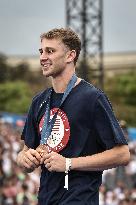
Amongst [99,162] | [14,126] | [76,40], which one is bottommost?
[14,126]

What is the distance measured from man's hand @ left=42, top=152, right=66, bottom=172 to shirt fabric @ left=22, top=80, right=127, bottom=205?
108 millimetres

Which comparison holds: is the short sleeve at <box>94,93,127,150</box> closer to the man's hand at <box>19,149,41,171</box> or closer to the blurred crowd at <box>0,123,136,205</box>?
the man's hand at <box>19,149,41,171</box>

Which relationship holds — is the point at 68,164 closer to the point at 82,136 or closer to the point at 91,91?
the point at 82,136

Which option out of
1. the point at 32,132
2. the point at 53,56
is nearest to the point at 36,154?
the point at 32,132

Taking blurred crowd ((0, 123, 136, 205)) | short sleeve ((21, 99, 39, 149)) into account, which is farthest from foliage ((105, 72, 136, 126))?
short sleeve ((21, 99, 39, 149))

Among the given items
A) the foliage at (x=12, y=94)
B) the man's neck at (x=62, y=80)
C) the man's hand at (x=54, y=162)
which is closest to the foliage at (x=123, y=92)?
the foliage at (x=12, y=94)

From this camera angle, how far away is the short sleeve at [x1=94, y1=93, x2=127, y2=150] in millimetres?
3385

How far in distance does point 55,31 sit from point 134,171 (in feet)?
21.6

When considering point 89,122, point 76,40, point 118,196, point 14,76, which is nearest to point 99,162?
point 89,122

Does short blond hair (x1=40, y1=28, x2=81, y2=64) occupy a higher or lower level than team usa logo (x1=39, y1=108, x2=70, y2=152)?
higher

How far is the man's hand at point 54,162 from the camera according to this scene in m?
3.30

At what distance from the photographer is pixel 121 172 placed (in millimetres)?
9812

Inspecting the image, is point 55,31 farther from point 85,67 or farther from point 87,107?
point 85,67

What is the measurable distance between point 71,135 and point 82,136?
6 centimetres
